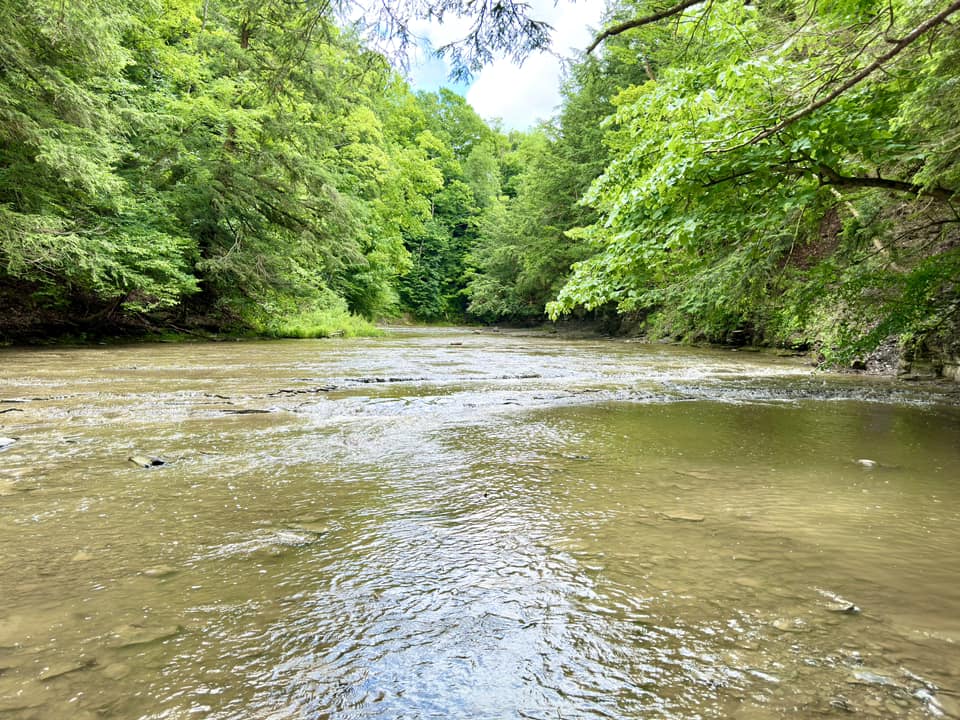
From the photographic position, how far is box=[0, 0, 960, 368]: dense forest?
383 cm

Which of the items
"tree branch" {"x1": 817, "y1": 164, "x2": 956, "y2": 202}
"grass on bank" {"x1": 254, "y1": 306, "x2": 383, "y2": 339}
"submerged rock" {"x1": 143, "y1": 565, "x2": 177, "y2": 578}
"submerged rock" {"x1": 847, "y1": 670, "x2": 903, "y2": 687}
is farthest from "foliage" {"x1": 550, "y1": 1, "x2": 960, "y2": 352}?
"grass on bank" {"x1": 254, "y1": 306, "x2": 383, "y2": 339}

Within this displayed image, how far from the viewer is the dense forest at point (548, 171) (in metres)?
3.83

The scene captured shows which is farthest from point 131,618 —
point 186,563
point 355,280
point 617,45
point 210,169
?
point 355,280

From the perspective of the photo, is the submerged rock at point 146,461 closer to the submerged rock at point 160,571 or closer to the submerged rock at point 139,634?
the submerged rock at point 160,571

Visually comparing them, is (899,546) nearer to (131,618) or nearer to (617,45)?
(131,618)

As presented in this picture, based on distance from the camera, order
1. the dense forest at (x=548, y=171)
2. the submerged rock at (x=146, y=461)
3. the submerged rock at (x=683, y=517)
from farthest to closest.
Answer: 1. the dense forest at (x=548, y=171)
2. the submerged rock at (x=146, y=461)
3. the submerged rock at (x=683, y=517)

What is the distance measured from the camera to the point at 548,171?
24641mm

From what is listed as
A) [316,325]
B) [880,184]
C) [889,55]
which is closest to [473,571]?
[889,55]

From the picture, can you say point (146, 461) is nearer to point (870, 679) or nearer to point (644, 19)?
point (870, 679)

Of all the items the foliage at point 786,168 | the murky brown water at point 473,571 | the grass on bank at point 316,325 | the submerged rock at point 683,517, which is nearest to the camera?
the murky brown water at point 473,571

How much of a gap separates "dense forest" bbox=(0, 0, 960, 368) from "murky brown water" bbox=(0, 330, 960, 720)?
6.88 ft

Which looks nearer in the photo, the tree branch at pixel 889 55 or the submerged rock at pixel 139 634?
the submerged rock at pixel 139 634

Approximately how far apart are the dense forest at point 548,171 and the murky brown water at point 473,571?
2.10 m

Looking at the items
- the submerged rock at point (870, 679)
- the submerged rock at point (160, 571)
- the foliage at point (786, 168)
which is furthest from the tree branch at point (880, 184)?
the submerged rock at point (160, 571)
